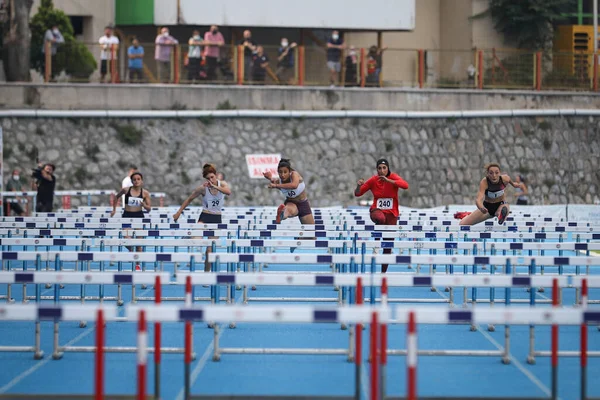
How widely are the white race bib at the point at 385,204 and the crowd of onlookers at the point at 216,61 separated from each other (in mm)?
17719

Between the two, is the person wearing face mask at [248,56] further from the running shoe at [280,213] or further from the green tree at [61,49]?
the running shoe at [280,213]

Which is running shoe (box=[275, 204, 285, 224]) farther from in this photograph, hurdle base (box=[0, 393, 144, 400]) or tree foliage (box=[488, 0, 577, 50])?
tree foliage (box=[488, 0, 577, 50])

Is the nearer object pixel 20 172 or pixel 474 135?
pixel 20 172

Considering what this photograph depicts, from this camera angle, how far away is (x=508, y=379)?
31.0ft

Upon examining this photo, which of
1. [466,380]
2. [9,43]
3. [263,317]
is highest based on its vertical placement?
[9,43]

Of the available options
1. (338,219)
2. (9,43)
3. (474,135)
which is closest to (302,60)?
(474,135)

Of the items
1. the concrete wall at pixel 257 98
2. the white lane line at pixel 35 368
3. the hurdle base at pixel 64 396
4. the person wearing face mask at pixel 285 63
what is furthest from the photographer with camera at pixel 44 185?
the hurdle base at pixel 64 396

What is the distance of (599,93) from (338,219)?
62.5 feet

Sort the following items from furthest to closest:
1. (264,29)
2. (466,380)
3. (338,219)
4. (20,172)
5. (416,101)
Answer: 1. (264,29)
2. (416,101)
3. (20,172)
4. (338,219)
5. (466,380)

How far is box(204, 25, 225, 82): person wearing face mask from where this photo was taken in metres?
34.6

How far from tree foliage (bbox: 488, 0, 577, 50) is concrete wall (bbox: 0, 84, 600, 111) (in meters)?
3.74

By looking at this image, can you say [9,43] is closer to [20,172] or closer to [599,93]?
[20,172]

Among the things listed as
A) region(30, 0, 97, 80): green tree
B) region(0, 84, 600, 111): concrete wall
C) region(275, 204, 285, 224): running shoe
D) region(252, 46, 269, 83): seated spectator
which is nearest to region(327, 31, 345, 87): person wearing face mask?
region(0, 84, 600, 111): concrete wall

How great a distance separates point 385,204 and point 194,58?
1806cm
